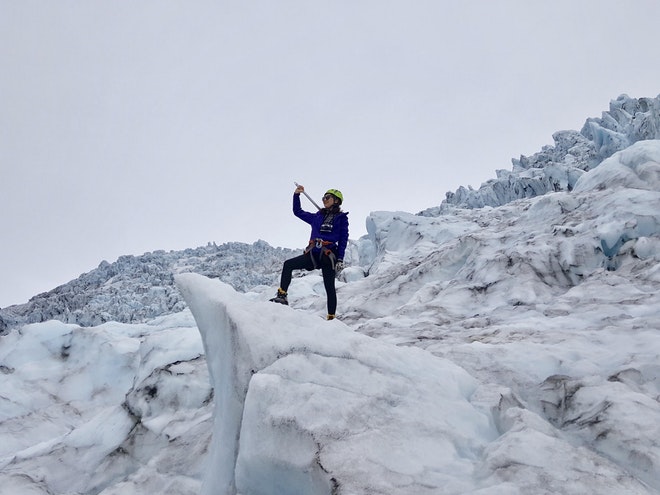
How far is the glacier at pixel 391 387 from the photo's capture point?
304cm

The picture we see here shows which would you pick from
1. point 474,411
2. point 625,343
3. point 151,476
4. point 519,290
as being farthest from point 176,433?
point 519,290

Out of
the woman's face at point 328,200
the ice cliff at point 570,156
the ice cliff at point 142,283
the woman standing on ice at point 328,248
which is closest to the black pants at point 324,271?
the woman standing on ice at point 328,248

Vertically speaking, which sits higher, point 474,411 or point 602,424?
point 474,411

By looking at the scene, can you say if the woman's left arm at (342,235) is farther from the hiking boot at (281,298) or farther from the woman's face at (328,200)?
the hiking boot at (281,298)

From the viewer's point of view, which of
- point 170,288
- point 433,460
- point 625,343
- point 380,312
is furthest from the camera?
point 170,288

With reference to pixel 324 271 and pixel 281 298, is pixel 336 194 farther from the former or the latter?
pixel 281 298

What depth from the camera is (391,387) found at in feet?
12.2

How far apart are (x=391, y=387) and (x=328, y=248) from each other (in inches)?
148

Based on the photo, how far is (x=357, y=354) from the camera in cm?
401

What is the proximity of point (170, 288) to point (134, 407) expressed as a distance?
135ft

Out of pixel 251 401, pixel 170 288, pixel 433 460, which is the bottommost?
pixel 433 460

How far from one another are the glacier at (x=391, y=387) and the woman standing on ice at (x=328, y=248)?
4.01 feet

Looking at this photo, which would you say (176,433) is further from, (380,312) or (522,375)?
(380,312)

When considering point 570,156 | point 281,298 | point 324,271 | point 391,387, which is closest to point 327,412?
point 391,387
